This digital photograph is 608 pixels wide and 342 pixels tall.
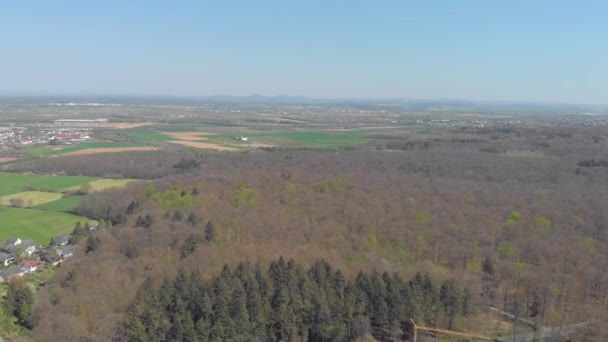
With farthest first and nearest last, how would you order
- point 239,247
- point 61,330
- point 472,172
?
point 472,172, point 239,247, point 61,330

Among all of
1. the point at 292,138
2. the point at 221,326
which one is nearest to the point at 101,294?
the point at 221,326

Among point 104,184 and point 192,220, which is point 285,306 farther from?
point 104,184

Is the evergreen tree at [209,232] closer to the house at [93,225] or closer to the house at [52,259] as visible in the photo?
the house at [52,259]

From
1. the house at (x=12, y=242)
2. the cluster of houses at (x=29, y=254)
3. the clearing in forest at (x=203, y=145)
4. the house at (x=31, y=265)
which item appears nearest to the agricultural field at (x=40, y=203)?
the house at (x=12, y=242)

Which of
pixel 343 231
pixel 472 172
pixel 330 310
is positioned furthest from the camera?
pixel 472 172

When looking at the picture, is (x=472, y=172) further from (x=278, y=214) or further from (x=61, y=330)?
(x=61, y=330)

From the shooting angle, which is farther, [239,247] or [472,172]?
[472,172]
